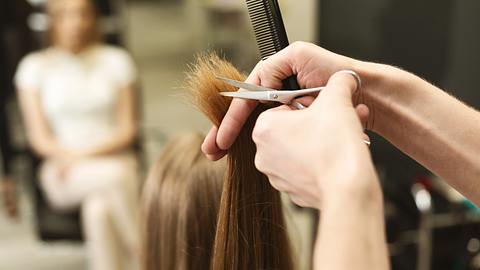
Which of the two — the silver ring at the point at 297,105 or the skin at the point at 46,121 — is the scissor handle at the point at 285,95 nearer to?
the silver ring at the point at 297,105

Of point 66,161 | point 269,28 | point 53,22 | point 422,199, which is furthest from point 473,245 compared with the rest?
point 53,22

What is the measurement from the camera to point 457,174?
677 mm

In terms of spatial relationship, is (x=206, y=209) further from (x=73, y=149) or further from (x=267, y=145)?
(x=73, y=149)

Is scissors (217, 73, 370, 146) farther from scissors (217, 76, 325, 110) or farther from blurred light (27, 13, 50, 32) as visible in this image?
blurred light (27, 13, 50, 32)

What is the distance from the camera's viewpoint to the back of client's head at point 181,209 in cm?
89

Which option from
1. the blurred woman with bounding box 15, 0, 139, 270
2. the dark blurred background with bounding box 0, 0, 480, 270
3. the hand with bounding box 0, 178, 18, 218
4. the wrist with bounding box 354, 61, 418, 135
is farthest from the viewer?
the hand with bounding box 0, 178, 18, 218

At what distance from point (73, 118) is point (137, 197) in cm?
41

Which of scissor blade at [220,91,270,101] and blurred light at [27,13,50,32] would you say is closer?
scissor blade at [220,91,270,101]

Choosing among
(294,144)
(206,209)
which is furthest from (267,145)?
(206,209)

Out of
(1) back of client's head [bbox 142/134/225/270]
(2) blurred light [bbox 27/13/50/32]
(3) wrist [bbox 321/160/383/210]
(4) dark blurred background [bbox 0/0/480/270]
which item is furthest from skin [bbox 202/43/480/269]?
(2) blurred light [bbox 27/13/50/32]

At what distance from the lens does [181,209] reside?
919mm

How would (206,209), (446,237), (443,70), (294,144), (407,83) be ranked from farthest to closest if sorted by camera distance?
(443,70) < (446,237) < (206,209) < (407,83) < (294,144)

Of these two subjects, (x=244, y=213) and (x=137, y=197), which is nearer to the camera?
(x=244, y=213)

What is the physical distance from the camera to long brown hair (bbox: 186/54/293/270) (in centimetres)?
66
